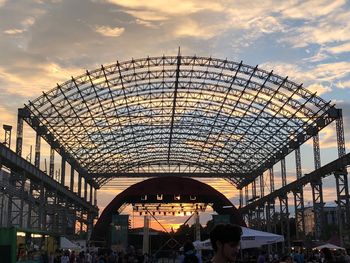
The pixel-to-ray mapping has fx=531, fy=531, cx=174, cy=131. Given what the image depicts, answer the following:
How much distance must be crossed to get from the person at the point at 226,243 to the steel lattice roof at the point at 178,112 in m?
35.5

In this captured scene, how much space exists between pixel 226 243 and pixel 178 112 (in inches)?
1888

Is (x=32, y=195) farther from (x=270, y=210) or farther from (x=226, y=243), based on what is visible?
(x=226, y=243)

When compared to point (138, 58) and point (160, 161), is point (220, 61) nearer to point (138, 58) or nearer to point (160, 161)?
point (138, 58)

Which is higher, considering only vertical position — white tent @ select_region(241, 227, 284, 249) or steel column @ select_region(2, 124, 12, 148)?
steel column @ select_region(2, 124, 12, 148)

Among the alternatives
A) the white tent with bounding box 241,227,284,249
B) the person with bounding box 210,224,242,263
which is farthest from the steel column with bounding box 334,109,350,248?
the person with bounding box 210,224,242,263

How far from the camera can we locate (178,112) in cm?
5166

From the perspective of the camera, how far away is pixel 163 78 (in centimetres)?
4216

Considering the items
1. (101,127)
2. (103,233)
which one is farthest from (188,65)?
(103,233)

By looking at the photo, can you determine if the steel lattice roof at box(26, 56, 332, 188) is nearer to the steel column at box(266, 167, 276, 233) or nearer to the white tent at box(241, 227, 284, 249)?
the steel column at box(266, 167, 276, 233)

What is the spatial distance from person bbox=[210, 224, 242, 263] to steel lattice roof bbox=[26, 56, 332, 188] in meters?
35.5

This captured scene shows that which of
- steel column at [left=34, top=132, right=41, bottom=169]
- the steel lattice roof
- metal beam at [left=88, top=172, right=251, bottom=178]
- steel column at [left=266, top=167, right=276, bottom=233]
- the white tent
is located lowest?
the white tent

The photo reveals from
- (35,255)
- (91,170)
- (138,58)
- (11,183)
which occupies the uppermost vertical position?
(138,58)

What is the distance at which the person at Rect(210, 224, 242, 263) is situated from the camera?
12.3 ft

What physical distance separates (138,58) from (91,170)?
3326 cm
